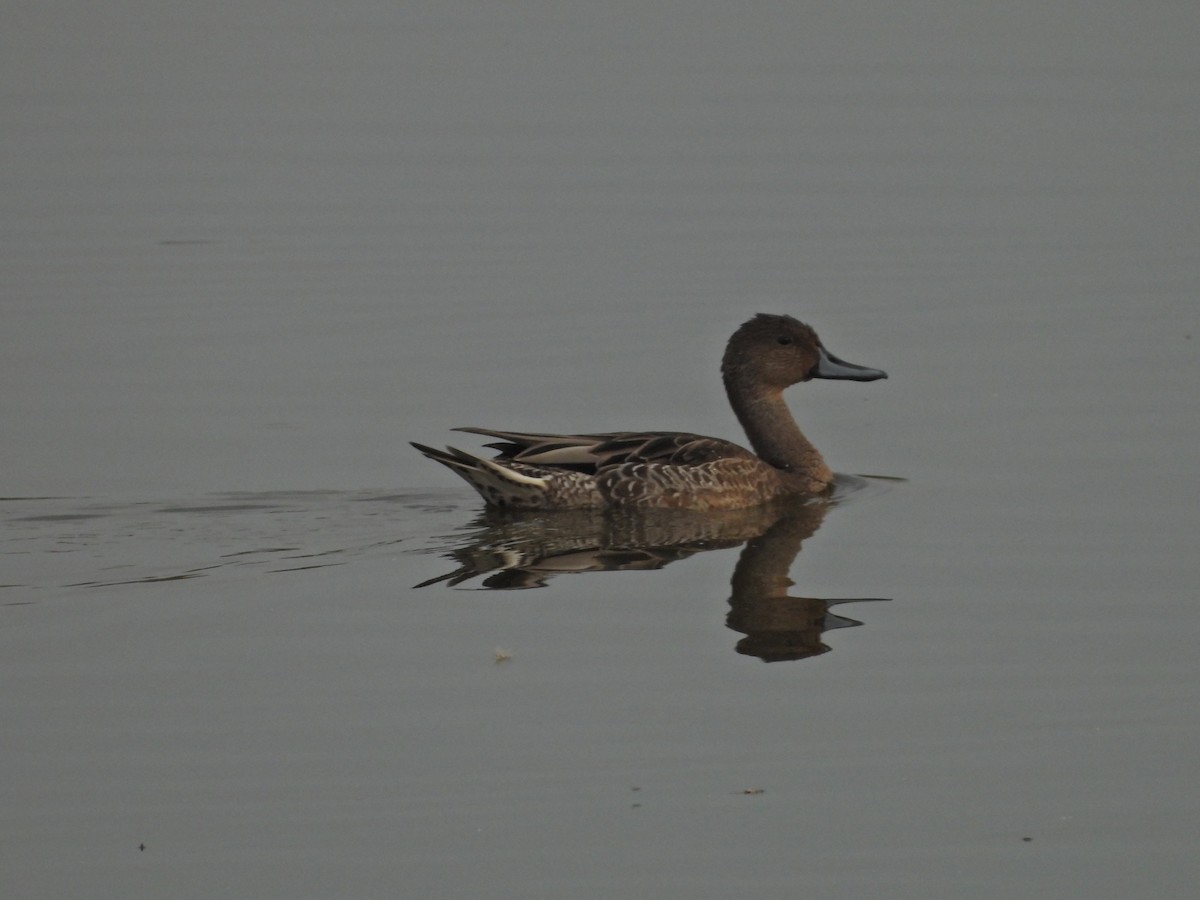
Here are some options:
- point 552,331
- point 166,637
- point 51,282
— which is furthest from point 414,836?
point 51,282

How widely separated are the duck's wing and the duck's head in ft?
2.81

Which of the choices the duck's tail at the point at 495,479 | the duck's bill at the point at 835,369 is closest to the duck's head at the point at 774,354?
the duck's bill at the point at 835,369

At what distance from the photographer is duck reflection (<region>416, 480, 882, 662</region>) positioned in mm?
9547

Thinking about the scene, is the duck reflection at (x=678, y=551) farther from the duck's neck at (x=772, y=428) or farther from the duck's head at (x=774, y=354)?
the duck's head at (x=774, y=354)

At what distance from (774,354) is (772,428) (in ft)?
1.45

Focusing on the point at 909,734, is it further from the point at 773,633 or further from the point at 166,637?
the point at 166,637

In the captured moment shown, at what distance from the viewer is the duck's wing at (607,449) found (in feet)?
39.0

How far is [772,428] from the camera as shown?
42.4 ft

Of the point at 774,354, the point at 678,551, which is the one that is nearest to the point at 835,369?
the point at 774,354

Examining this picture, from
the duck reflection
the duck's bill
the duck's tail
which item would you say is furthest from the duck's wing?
the duck's bill

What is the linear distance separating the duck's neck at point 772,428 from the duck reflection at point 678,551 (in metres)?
0.42

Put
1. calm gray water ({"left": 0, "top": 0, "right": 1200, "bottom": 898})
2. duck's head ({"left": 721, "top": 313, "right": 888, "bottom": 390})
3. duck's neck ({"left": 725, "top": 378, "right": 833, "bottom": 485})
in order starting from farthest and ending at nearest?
duck's head ({"left": 721, "top": 313, "right": 888, "bottom": 390})
duck's neck ({"left": 725, "top": 378, "right": 833, "bottom": 485})
calm gray water ({"left": 0, "top": 0, "right": 1200, "bottom": 898})

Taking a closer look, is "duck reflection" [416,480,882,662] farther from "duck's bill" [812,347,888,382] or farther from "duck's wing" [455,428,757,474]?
"duck's bill" [812,347,888,382]

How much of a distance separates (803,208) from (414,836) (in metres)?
13.0
